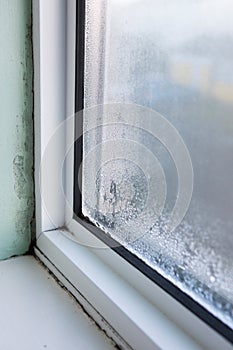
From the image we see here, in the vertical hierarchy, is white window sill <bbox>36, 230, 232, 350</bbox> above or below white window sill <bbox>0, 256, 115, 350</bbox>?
above

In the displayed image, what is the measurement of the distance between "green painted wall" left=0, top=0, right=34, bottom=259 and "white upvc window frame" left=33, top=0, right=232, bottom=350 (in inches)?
0.6

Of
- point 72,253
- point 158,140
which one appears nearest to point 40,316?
point 72,253

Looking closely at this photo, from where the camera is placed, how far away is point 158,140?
1.68ft

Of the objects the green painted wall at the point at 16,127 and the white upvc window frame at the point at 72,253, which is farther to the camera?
the green painted wall at the point at 16,127

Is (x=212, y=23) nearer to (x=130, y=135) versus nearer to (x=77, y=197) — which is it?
(x=130, y=135)

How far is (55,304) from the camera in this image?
56 cm

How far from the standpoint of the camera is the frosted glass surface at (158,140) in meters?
0.41

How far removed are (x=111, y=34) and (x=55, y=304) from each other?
0.40 meters

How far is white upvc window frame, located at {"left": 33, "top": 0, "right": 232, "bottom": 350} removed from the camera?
450mm

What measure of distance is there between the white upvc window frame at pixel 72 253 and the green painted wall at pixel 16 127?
0.02m

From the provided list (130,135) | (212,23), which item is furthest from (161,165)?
(212,23)

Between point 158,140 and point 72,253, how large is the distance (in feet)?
0.76

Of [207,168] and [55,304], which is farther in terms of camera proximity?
[55,304]

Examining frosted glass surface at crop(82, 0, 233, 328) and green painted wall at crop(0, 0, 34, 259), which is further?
green painted wall at crop(0, 0, 34, 259)
